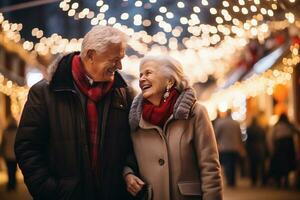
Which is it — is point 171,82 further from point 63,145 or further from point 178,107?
point 63,145

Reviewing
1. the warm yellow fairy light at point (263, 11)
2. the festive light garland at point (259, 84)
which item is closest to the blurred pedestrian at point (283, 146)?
the festive light garland at point (259, 84)

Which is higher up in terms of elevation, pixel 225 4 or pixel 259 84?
pixel 225 4

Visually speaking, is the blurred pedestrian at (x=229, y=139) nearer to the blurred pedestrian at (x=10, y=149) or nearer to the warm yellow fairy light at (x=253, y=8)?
the blurred pedestrian at (x=10, y=149)

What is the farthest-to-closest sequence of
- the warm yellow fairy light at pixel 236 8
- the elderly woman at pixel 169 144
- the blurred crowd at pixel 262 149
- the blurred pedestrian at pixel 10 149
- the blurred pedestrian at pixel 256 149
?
the blurred pedestrian at pixel 256 149 < the blurred crowd at pixel 262 149 < the blurred pedestrian at pixel 10 149 < the warm yellow fairy light at pixel 236 8 < the elderly woman at pixel 169 144

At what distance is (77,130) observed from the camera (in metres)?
5.18

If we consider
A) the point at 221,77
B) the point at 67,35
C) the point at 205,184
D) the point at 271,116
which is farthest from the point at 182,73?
the point at 221,77

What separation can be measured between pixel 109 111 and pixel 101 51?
456mm

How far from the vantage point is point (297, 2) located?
7254 mm

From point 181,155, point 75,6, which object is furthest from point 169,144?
point 75,6

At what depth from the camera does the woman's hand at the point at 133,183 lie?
17.4ft

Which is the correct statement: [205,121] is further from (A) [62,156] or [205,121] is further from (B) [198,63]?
(B) [198,63]

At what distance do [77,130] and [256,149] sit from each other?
43.4 ft

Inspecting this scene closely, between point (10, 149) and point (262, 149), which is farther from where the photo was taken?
point (262, 149)

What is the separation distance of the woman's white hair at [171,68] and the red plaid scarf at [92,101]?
1.45ft
